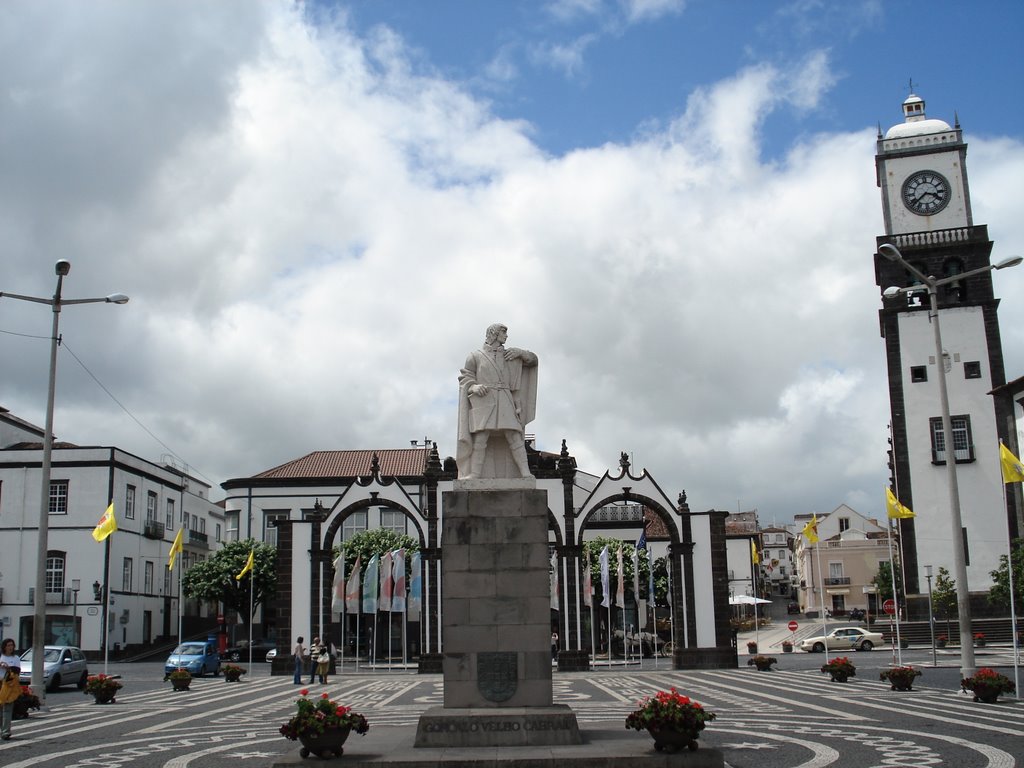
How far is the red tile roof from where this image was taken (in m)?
71.4

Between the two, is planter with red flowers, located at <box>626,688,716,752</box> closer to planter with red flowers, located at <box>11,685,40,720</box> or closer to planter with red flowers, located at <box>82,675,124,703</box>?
planter with red flowers, located at <box>11,685,40,720</box>

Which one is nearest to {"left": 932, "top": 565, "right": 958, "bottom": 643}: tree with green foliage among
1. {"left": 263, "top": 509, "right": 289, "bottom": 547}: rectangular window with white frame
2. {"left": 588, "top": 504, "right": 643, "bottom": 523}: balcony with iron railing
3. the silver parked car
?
{"left": 588, "top": 504, "right": 643, "bottom": 523}: balcony with iron railing

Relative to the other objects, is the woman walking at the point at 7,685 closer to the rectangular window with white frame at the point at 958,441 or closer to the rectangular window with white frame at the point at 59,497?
the rectangular window with white frame at the point at 59,497

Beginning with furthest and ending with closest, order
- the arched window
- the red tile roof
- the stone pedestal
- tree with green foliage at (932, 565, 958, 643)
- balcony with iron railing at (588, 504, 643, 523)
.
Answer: the red tile roof
balcony with iron railing at (588, 504, 643, 523)
the arched window
tree with green foliage at (932, 565, 958, 643)
the stone pedestal

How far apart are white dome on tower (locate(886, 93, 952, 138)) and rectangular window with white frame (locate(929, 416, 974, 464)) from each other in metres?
17.1

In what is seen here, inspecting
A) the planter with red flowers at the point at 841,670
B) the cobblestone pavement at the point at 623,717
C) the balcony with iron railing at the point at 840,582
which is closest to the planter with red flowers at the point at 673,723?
the cobblestone pavement at the point at 623,717

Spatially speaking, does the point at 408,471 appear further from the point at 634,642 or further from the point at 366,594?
the point at 366,594

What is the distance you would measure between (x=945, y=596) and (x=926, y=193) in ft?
73.9

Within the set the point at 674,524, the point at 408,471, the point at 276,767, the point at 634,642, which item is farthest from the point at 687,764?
the point at 408,471

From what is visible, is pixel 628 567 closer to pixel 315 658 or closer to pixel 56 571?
pixel 315 658

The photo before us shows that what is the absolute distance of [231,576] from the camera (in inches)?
2320

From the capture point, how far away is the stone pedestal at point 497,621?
474 inches

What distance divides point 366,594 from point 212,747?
2491 centimetres

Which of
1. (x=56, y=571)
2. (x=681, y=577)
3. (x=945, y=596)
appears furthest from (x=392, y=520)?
(x=945, y=596)
